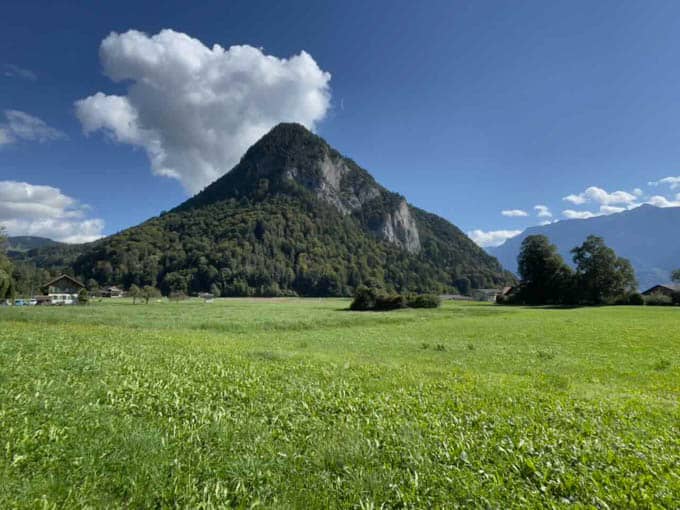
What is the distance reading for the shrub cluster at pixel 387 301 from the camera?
68.1 metres

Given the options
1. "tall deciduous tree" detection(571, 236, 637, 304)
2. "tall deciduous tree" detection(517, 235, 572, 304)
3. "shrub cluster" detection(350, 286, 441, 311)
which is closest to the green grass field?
"shrub cluster" detection(350, 286, 441, 311)

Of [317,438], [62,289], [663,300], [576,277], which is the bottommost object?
[62,289]

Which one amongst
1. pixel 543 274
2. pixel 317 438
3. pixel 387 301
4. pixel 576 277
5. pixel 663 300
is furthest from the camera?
pixel 543 274

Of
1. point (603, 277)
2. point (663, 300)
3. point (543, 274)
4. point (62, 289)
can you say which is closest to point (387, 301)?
point (543, 274)

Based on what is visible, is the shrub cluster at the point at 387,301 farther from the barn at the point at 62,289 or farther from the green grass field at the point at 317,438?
the barn at the point at 62,289

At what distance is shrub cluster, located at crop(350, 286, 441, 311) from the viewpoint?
68125 mm

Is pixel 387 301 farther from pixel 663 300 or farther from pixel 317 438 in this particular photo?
pixel 317 438

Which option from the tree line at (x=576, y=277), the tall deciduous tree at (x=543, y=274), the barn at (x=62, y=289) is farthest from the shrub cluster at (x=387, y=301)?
the barn at (x=62, y=289)

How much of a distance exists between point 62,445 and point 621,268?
3791 inches

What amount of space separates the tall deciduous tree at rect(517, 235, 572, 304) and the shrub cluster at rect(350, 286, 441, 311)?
1295 inches

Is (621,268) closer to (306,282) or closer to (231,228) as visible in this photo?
(306,282)

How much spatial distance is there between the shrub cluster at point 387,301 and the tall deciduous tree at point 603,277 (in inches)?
1417

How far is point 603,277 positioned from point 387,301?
49.9 metres

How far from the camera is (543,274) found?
272 ft
